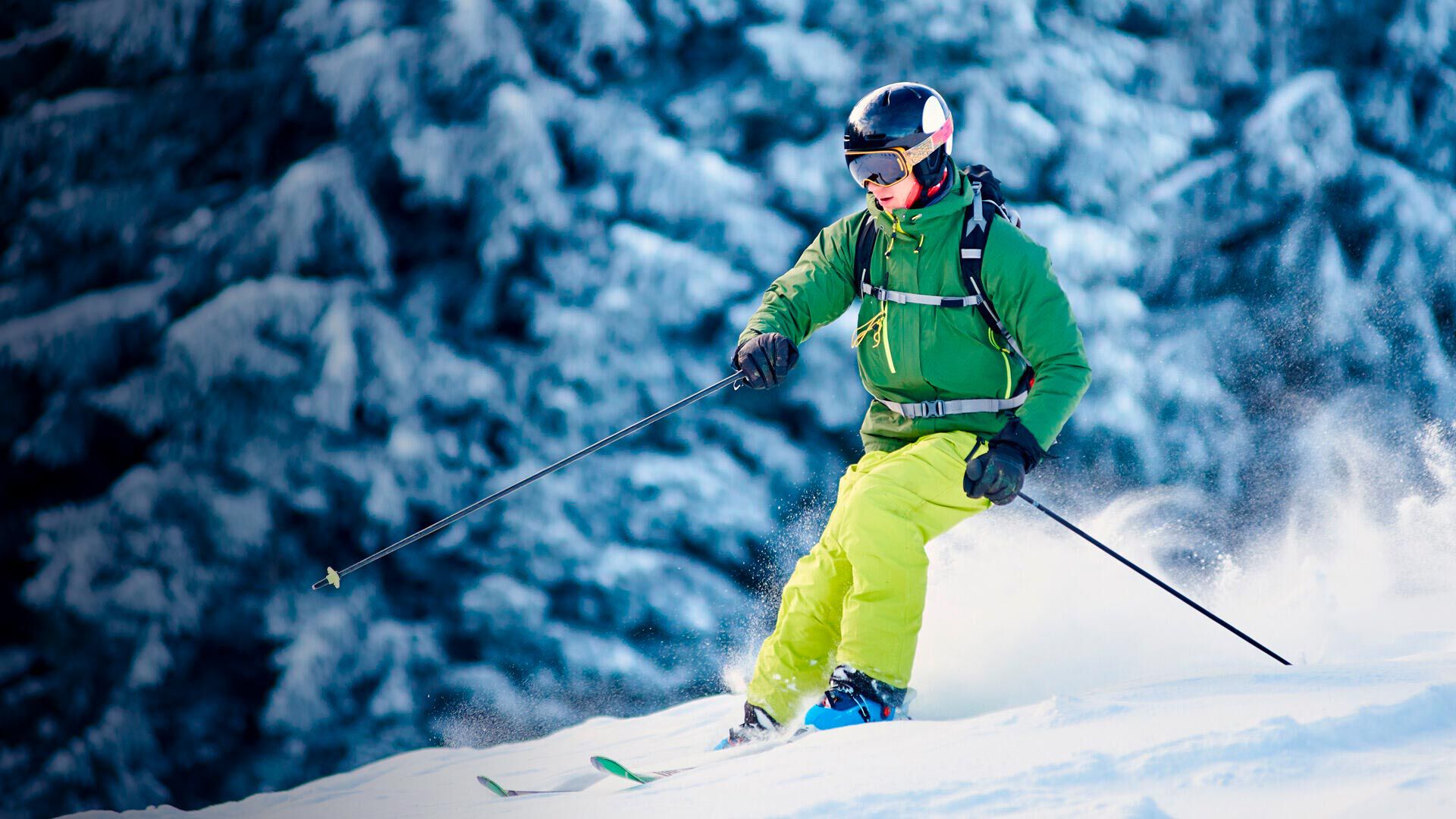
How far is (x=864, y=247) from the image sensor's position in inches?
123

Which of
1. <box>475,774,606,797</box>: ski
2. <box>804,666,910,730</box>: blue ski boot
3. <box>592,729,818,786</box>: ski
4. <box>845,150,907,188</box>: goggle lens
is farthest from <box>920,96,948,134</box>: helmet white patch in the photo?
<box>475,774,606,797</box>: ski

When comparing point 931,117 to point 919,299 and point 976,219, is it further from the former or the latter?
point 919,299

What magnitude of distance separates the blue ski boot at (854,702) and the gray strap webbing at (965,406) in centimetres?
71

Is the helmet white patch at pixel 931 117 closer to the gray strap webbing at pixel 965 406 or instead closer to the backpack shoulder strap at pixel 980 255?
the backpack shoulder strap at pixel 980 255

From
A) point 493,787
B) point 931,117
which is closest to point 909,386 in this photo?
point 931,117

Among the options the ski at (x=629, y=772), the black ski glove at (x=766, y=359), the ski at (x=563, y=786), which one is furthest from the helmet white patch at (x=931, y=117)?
the ski at (x=563, y=786)

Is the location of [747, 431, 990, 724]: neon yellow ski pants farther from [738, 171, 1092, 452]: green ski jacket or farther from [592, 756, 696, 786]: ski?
[592, 756, 696, 786]: ski

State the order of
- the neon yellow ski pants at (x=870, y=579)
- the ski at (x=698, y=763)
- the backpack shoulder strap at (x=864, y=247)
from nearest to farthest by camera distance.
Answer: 1. the ski at (x=698, y=763)
2. the neon yellow ski pants at (x=870, y=579)
3. the backpack shoulder strap at (x=864, y=247)

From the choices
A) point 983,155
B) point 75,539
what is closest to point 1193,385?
point 983,155

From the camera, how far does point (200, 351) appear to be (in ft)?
19.0

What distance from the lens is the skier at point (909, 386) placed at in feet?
8.89

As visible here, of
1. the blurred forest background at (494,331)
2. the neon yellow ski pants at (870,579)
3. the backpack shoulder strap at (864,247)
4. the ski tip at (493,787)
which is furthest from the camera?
the blurred forest background at (494,331)

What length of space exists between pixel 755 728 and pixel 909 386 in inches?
38.6

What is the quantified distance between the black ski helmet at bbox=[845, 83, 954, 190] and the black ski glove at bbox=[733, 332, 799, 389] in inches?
18.8
